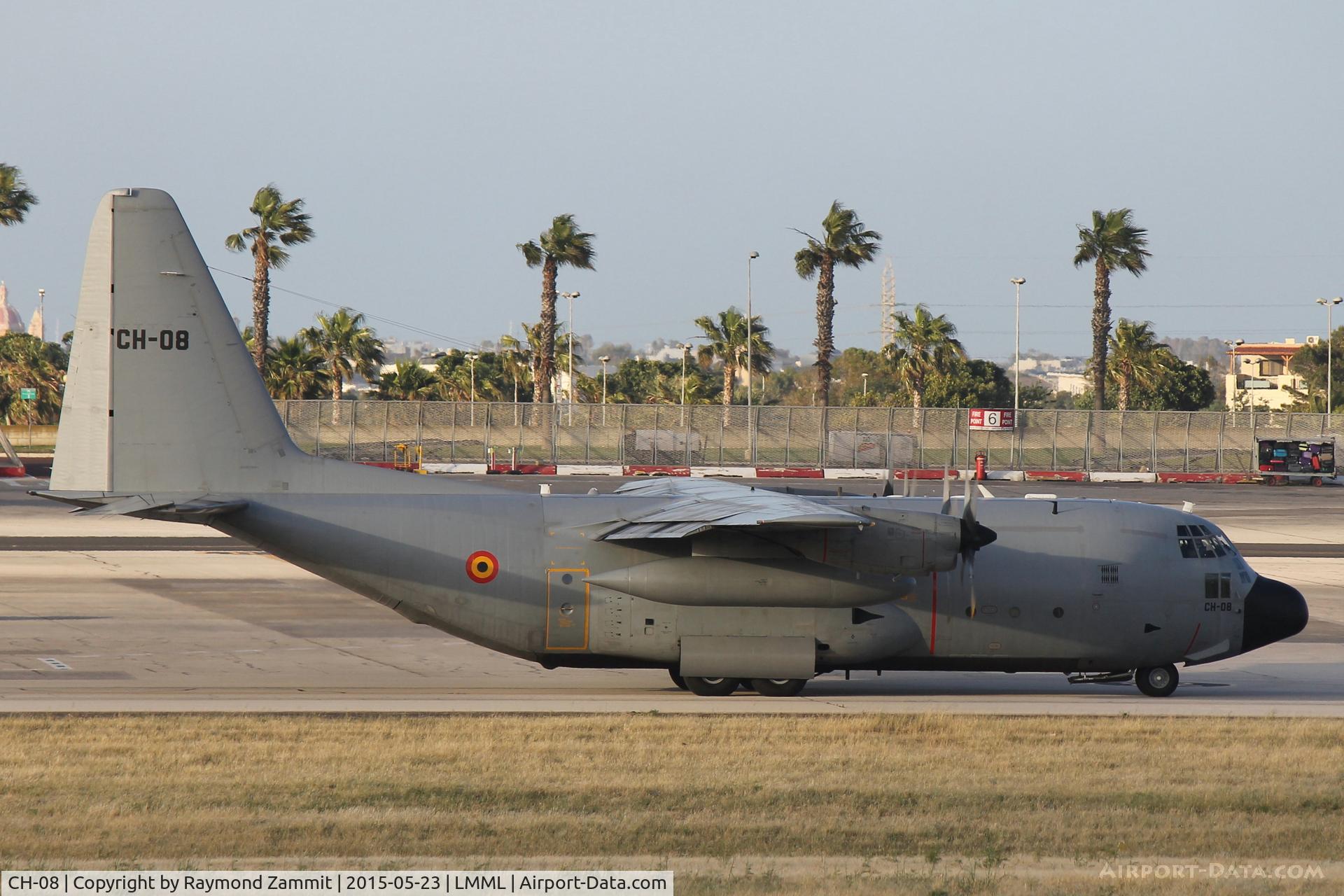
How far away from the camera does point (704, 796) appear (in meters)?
15.2

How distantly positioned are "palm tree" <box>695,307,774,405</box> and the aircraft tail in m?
78.3

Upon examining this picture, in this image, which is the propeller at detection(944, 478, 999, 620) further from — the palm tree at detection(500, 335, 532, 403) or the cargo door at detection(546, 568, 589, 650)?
the palm tree at detection(500, 335, 532, 403)

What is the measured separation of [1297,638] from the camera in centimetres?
2916

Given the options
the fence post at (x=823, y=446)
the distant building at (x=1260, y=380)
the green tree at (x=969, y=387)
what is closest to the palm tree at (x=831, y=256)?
the fence post at (x=823, y=446)

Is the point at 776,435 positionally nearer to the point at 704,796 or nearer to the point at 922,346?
the point at 922,346

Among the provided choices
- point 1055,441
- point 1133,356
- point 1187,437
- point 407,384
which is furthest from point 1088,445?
point 407,384

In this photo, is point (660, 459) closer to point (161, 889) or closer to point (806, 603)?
point (806, 603)

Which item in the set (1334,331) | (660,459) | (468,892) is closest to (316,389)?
(660,459)

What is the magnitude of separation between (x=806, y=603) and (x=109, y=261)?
11.9 m

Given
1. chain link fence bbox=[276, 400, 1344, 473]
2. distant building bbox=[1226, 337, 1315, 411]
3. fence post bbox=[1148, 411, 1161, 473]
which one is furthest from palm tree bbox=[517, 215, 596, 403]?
distant building bbox=[1226, 337, 1315, 411]

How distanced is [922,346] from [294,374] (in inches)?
1690

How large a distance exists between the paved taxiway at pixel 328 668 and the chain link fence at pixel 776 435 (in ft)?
103

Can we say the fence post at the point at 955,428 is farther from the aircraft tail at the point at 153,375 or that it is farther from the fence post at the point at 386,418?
the aircraft tail at the point at 153,375

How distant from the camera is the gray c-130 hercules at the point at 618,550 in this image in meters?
20.0
